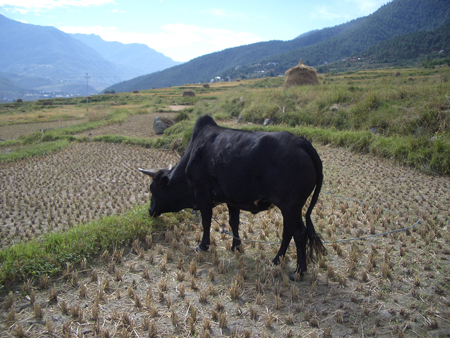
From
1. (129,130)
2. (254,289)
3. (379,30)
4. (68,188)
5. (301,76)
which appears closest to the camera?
(254,289)

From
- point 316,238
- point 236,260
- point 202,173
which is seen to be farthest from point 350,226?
point 202,173

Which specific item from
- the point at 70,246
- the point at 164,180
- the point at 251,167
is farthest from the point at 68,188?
the point at 251,167

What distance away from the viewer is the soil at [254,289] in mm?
3166

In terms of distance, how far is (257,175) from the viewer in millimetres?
4031

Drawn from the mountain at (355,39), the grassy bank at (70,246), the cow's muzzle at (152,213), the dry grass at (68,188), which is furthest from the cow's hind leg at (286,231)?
the mountain at (355,39)

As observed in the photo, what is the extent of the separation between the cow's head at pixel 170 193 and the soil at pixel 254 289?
408mm

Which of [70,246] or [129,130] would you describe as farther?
[129,130]

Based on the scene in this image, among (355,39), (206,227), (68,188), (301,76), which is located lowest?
(68,188)

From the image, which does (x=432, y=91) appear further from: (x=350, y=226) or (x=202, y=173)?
(x=202, y=173)

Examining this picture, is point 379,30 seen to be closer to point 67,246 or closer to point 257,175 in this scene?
point 257,175

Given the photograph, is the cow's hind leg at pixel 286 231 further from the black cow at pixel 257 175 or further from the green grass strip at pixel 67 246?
the green grass strip at pixel 67 246

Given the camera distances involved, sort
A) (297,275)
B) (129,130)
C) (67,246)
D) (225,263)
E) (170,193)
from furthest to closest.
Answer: (129,130), (170,193), (225,263), (67,246), (297,275)

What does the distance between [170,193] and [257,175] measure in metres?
2.05

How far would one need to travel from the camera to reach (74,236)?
466 centimetres
